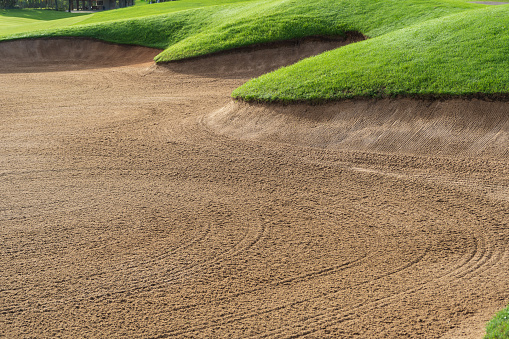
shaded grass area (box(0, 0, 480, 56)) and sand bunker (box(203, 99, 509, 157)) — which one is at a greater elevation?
shaded grass area (box(0, 0, 480, 56))

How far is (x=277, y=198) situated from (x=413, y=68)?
6061mm

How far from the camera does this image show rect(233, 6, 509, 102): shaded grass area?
12078 millimetres

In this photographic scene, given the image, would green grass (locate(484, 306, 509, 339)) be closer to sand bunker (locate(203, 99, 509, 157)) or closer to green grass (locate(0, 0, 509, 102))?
sand bunker (locate(203, 99, 509, 157))

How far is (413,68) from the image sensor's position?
42.1ft

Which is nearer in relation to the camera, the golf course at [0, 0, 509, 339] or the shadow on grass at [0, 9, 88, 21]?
the golf course at [0, 0, 509, 339]

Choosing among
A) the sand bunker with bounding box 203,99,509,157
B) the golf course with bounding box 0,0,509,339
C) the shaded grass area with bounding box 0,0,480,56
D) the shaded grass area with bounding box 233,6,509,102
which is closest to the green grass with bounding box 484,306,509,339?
the golf course with bounding box 0,0,509,339

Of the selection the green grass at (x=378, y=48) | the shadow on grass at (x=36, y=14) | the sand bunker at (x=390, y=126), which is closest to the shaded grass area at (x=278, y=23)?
the green grass at (x=378, y=48)

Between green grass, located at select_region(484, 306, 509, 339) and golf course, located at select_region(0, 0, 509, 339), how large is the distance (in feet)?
0.06

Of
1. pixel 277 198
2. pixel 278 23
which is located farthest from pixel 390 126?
pixel 278 23

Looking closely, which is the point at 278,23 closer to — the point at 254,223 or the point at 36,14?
the point at 254,223

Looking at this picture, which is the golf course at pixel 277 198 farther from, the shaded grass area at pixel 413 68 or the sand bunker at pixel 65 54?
the sand bunker at pixel 65 54

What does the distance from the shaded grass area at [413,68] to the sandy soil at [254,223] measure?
Answer: 1.90ft

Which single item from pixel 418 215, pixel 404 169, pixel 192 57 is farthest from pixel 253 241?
pixel 192 57

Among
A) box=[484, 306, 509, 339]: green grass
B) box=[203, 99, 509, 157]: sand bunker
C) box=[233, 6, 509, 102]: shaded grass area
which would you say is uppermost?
box=[233, 6, 509, 102]: shaded grass area
